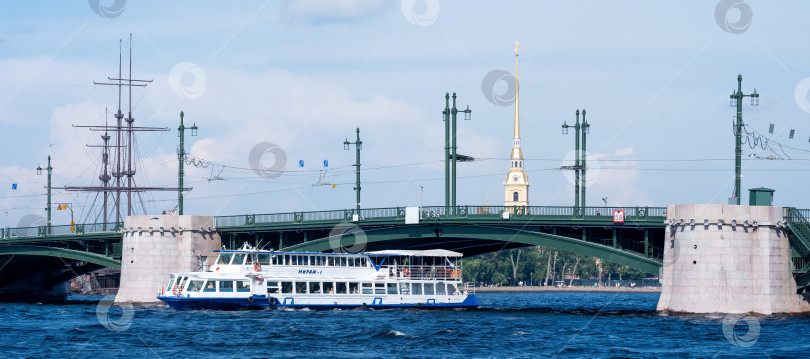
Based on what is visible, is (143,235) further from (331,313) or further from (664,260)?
(664,260)

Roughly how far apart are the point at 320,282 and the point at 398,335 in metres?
21.5

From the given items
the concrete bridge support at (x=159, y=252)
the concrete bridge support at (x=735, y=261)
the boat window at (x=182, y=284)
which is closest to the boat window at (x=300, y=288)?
the boat window at (x=182, y=284)

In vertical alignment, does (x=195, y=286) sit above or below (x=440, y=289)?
above

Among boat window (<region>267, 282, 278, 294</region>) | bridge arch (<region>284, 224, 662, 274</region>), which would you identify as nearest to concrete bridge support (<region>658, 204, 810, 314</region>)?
bridge arch (<region>284, 224, 662, 274</region>)

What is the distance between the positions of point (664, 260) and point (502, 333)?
45.2 feet

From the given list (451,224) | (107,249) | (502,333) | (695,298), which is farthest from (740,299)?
(107,249)

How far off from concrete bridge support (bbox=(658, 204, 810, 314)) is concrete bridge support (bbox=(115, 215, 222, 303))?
129 feet

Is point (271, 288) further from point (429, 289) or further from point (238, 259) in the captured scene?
point (429, 289)

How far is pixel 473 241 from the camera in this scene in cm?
9100

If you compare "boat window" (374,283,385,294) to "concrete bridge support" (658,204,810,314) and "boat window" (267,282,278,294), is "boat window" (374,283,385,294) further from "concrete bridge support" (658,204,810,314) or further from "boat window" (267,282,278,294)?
"concrete bridge support" (658,204,810,314)

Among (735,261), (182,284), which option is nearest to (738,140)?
(735,261)

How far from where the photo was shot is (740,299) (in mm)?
67562

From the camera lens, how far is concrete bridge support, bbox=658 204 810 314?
67.6 m

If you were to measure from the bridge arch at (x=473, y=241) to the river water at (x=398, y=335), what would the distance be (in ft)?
13.1
